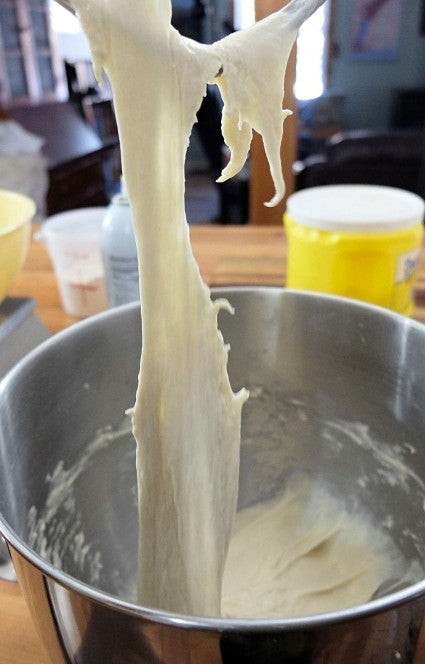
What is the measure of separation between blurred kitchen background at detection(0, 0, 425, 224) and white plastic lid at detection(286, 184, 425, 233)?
0.28 meters

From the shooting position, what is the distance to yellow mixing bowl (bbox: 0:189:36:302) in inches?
23.5

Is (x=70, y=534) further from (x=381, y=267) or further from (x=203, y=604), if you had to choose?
(x=381, y=267)

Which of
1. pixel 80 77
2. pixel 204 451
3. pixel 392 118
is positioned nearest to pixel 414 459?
pixel 204 451

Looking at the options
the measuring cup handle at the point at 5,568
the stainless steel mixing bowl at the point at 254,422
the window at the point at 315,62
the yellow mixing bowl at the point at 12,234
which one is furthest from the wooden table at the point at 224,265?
the window at the point at 315,62

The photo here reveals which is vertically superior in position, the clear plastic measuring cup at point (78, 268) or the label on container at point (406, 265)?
the label on container at point (406, 265)

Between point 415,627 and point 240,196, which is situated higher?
point 415,627

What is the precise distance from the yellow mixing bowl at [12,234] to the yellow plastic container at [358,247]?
278 mm

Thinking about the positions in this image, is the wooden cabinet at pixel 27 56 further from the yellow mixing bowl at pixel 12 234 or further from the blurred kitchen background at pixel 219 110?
the yellow mixing bowl at pixel 12 234

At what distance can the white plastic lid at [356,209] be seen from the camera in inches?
23.8

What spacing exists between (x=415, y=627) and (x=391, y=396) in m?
0.26

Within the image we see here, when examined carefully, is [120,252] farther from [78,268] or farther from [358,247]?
[358,247]

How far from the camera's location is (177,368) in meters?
0.41

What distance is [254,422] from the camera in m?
0.59

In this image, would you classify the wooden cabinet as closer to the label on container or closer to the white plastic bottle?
the white plastic bottle
